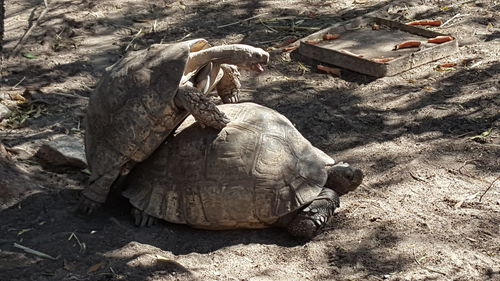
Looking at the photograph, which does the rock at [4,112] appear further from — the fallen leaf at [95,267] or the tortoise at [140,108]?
the fallen leaf at [95,267]

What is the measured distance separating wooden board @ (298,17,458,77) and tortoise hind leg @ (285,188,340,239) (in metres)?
3.06

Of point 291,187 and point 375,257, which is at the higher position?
point 291,187

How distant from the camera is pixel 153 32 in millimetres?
9711

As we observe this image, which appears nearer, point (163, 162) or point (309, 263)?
point (309, 263)

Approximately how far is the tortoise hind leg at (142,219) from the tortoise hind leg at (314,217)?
97cm

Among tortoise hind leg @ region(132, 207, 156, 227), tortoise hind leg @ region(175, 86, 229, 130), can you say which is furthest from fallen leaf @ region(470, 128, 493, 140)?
tortoise hind leg @ region(132, 207, 156, 227)

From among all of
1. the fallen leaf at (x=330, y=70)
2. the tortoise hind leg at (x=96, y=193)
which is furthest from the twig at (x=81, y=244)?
the fallen leaf at (x=330, y=70)

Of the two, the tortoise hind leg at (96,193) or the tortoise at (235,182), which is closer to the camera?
the tortoise at (235,182)

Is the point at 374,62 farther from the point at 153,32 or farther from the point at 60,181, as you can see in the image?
the point at 60,181

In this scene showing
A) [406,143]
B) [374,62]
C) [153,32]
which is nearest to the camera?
[406,143]

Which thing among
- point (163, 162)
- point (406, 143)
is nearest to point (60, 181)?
point (163, 162)

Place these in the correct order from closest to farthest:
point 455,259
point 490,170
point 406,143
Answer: point 455,259 < point 490,170 < point 406,143

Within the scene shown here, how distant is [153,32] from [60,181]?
375 centimetres

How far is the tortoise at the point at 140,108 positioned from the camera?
18.2 ft
